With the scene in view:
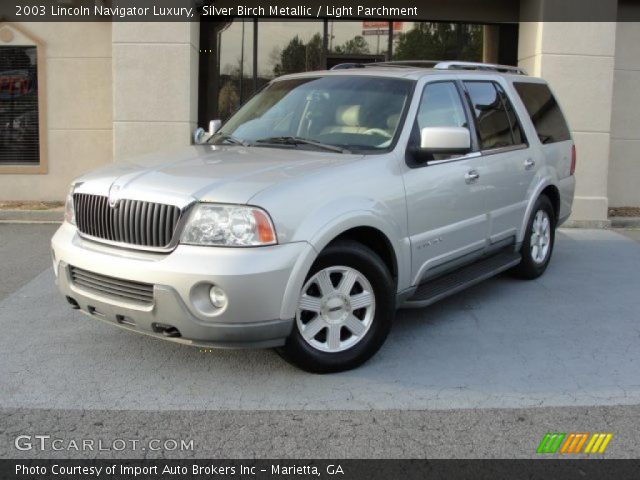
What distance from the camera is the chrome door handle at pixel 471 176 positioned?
5257 mm

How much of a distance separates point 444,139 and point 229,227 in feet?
5.35

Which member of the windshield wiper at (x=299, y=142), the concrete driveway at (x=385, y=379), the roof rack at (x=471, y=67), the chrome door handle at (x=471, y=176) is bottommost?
the concrete driveway at (x=385, y=379)

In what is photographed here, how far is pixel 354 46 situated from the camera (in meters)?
11.4

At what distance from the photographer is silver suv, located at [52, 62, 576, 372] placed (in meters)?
3.84

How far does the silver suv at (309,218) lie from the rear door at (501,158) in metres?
0.02

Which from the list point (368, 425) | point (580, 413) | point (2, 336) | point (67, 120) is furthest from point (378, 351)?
point (67, 120)

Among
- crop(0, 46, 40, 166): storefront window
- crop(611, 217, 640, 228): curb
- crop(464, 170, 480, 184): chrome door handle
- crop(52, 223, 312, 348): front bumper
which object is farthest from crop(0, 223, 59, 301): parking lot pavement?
crop(611, 217, 640, 228): curb

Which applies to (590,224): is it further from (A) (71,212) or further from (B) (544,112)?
(A) (71,212)

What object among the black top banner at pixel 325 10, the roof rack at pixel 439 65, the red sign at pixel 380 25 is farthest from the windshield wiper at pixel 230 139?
the red sign at pixel 380 25

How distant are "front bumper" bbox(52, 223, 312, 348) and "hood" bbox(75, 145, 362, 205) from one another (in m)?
0.32

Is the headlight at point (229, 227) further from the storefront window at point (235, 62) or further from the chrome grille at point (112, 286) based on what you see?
the storefront window at point (235, 62)

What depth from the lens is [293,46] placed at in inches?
445

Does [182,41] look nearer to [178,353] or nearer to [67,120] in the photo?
[67,120]

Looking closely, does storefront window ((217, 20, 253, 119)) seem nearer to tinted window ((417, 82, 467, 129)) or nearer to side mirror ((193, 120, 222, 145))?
side mirror ((193, 120, 222, 145))
